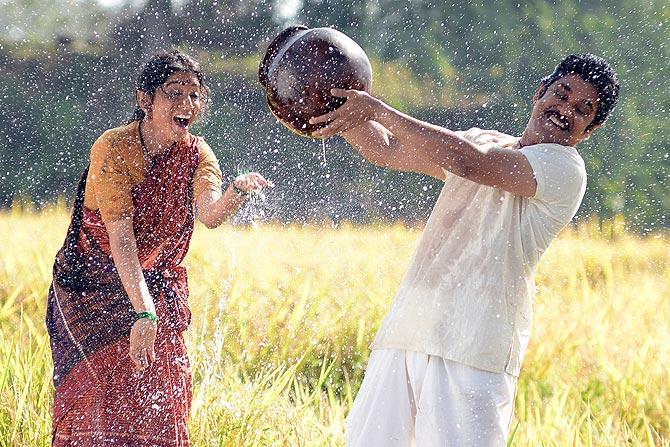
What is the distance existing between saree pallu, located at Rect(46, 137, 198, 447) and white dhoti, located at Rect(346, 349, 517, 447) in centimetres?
85

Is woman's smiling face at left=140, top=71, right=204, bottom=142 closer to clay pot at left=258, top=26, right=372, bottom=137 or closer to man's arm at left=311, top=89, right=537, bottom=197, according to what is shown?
clay pot at left=258, top=26, right=372, bottom=137

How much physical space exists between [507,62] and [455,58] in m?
0.93

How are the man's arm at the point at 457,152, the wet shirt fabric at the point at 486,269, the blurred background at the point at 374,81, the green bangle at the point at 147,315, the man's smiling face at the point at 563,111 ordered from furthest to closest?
1. the blurred background at the point at 374,81
2. the green bangle at the point at 147,315
3. the man's smiling face at the point at 563,111
4. the wet shirt fabric at the point at 486,269
5. the man's arm at the point at 457,152

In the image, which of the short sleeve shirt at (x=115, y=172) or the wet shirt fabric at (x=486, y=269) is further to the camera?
the short sleeve shirt at (x=115, y=172)

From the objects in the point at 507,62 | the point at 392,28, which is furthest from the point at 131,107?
the point at 507,62

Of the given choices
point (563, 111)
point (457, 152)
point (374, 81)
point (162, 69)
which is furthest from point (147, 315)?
point (374, 81)

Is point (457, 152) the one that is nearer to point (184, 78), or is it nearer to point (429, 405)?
point (429, 405)

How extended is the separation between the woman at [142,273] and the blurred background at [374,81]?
10.6 m

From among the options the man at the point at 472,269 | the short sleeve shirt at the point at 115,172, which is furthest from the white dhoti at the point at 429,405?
the short sleeve shirt at the point at 115,172

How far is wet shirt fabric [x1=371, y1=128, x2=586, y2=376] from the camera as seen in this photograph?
3.32 metres

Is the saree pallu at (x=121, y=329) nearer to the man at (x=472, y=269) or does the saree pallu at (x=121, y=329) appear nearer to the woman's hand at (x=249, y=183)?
the woman's hand at (x=249, y=183)

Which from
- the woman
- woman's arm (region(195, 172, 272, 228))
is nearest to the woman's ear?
the woman

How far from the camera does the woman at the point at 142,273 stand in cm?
399

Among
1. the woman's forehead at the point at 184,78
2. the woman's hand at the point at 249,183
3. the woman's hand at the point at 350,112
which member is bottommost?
the woman's hand at the point at 249,183
